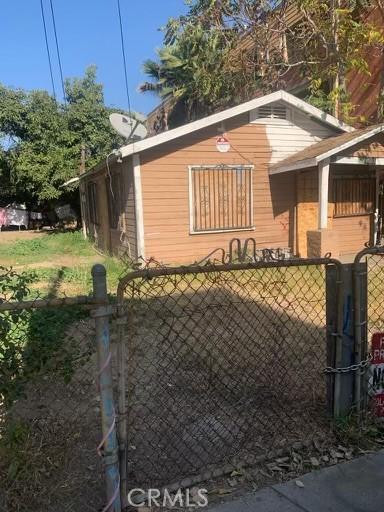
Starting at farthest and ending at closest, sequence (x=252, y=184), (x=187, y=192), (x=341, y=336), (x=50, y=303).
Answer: (x=252, y=184)
(x=187, y=192)
(x=341, y=336)
(x=50, y=303)

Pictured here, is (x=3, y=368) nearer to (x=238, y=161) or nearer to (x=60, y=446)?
(x=60, y=446)

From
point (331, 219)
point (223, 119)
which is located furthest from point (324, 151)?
point (223, 119)

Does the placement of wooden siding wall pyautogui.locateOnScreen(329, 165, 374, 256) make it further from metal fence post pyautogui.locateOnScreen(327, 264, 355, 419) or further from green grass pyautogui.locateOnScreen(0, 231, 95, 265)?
metal fence post pyautogui.locateOnScreen(327, 264, 355, 419)

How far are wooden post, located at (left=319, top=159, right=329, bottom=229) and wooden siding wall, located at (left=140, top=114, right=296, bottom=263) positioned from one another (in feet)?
4.93

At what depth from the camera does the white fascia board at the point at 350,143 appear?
999 centimetres

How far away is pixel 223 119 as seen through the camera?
10750 millimetres

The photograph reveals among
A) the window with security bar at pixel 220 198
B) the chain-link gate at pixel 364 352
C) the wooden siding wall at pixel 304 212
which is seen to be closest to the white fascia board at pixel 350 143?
the wooden siding wall at pixel 304 212

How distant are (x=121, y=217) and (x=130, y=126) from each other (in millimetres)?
2302

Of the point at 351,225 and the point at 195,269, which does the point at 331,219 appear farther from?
the point at 195,269

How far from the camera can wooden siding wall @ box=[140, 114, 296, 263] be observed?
34.7ft

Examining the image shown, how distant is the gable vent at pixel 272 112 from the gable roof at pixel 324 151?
46.2 inches

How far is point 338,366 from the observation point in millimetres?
2934

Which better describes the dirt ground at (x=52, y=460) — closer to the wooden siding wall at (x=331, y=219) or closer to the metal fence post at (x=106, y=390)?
the metal fence post at (x=106, y=390)

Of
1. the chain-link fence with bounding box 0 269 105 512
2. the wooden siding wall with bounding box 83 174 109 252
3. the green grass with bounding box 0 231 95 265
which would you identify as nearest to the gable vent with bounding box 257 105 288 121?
the wooden siding wall with bounding box 83 174 109 252
